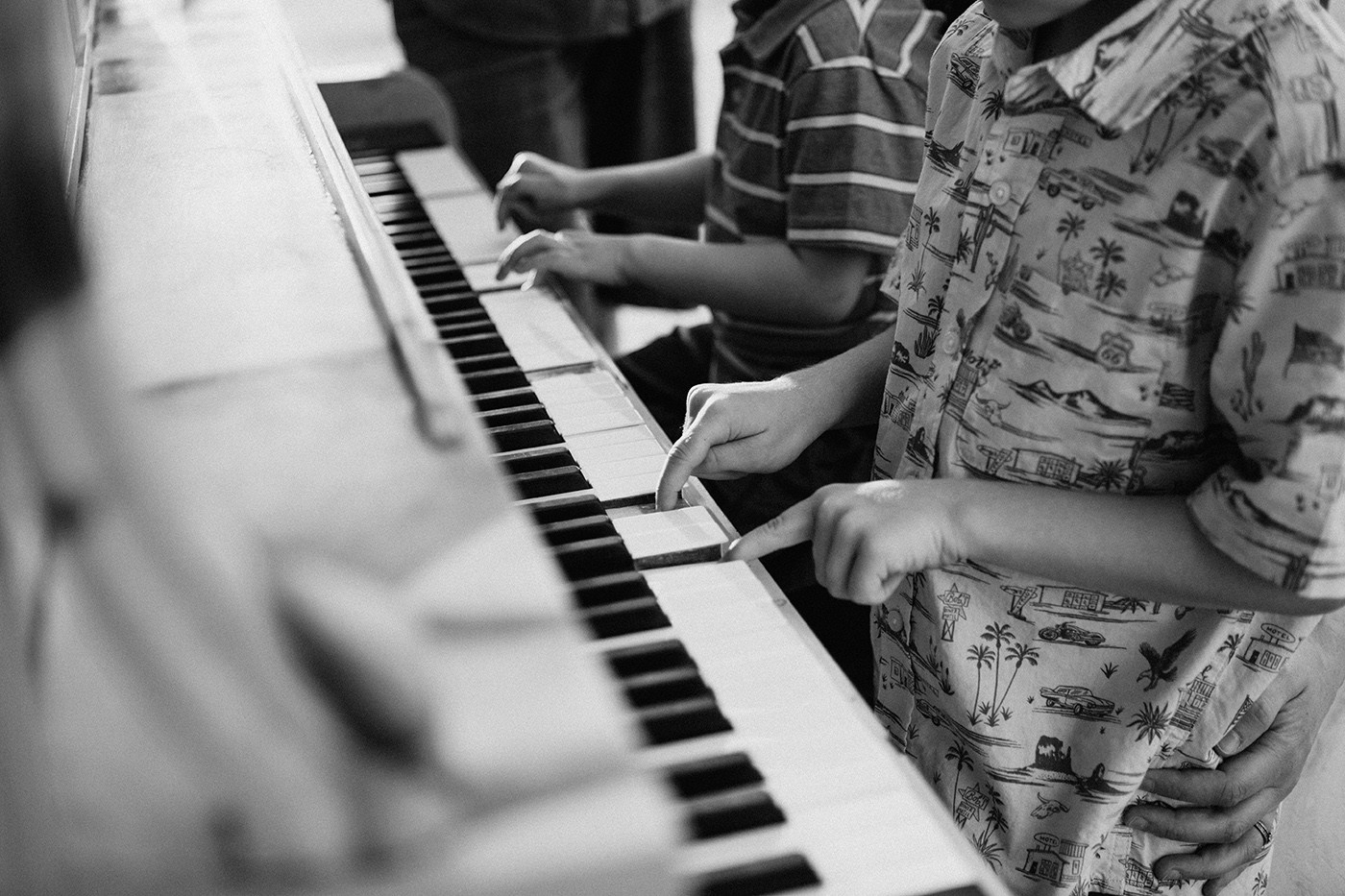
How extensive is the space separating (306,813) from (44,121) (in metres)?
0.30

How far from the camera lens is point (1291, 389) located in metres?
0.70

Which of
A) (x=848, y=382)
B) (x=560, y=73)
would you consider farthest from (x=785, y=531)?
(x=560, y=73)

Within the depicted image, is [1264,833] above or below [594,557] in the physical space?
below

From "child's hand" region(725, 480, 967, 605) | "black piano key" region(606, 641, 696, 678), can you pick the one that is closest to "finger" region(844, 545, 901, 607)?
"child's hand" region(725, 480, 967, 605)

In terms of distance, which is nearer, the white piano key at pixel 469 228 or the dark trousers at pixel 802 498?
the dark trousers at pixel 802 498

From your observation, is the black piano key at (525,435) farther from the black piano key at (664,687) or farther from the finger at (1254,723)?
the finger at (1254,723)

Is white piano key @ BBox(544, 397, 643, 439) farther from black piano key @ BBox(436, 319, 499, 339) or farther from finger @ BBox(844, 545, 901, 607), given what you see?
finger @ BBox(844, 545, 901, 607)

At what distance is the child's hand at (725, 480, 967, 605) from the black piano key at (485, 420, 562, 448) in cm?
29

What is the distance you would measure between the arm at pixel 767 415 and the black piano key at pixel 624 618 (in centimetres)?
16

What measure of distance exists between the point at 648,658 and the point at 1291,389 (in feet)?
1.33

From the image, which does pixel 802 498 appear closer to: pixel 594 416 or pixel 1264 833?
pixel 594 416

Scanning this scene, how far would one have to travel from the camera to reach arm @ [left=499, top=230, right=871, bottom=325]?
137cm

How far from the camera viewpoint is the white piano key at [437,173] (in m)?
1.71

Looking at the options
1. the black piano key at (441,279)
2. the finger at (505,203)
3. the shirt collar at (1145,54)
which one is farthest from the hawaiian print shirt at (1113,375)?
the finger at (505,203)
